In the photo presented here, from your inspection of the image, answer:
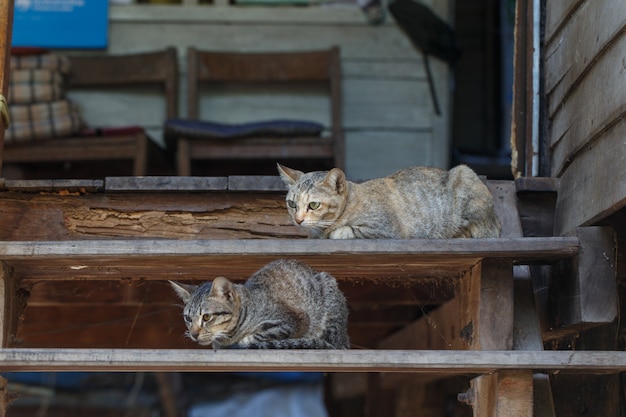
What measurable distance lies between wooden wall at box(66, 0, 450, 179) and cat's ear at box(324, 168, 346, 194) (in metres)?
2.90

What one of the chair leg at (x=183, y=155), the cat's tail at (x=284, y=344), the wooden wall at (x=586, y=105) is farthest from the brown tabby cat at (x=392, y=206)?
the chair leg at (x=183, y=155)

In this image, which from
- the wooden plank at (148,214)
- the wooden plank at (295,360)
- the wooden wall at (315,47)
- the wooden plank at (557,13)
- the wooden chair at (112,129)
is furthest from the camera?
the wooden wall at (315,47)

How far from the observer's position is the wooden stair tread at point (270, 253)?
3537 millimetres

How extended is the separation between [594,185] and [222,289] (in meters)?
1.44

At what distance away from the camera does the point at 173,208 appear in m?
4.23

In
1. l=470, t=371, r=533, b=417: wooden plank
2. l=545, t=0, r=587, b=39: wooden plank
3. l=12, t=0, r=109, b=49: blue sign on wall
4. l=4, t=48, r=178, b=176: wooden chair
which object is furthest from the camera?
l=12, t=0, r=109, b=49: blue sign on wall

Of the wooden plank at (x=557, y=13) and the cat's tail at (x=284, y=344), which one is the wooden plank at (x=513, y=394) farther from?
A: the wooden plank at (x=557, y=13)

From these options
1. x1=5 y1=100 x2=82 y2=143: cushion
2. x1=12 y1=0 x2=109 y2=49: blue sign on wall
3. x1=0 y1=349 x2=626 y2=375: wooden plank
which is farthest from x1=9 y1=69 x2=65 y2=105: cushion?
x1=0 y1=349 x2=626 y2=375: wooden plank

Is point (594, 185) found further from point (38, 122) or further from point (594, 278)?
point (38, 122)

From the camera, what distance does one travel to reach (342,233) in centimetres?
405

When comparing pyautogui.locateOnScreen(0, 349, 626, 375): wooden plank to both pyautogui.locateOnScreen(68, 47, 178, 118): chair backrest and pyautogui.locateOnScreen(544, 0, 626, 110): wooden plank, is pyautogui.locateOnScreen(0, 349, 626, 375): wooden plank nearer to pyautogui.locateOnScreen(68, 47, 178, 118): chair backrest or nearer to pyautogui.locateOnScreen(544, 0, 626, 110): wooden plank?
pyautogui.locateOnScreen(544, 0, 626, 110): wooden plank

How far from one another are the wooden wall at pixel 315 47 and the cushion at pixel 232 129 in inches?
29.3

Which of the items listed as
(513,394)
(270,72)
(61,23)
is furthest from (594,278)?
(61,23)

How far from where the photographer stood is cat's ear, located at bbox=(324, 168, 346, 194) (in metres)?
4.11
